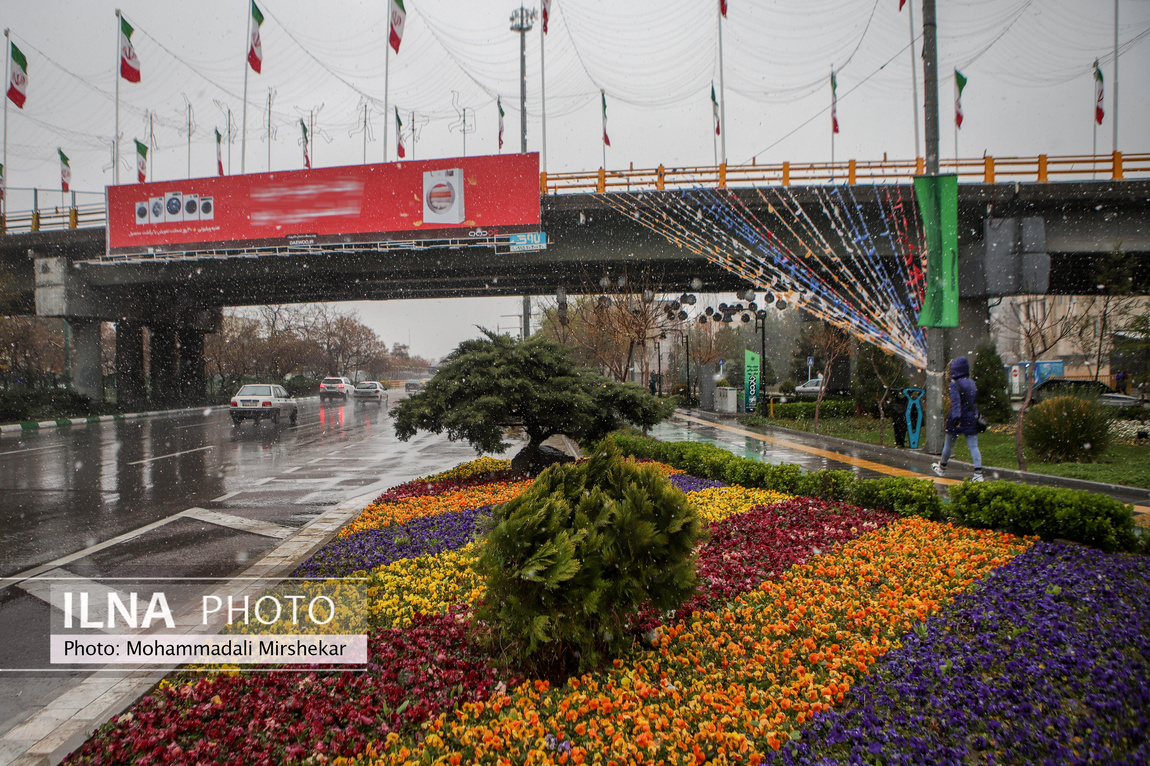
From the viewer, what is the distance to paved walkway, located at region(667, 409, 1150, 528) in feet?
27.9

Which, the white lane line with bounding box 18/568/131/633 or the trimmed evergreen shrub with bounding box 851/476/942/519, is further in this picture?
the trimmed evergreen shrub with bounding box 851/476/942/519

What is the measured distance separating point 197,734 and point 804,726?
9.47 feet

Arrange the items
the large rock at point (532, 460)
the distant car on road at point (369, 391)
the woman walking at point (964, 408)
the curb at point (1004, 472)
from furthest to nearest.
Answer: the distant car on road at point (369, 391) → the large rock at point (532, 460) → the woman walking at point (964, 408) → the curb at point (1004, 472)

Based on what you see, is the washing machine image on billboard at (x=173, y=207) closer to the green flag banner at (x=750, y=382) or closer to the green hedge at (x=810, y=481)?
the green hedge at (x=810, y=481)

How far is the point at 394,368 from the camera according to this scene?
3782 inches

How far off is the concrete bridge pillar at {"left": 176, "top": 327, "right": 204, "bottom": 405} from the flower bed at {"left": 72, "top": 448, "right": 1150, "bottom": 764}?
39.2m

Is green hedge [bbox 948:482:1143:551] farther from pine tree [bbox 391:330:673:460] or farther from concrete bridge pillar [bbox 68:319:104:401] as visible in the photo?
concrete bridge pillar [bbox 68:319:104:401]

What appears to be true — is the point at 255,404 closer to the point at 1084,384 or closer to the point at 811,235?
the point at 811,235

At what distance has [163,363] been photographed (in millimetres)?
35344

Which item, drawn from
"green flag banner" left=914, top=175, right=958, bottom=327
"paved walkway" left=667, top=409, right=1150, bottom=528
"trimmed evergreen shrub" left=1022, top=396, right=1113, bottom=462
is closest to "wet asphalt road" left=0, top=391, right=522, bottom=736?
"paved walkway" left=667, top=409, right=1150, bottom=528

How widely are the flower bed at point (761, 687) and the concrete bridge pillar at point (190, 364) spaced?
129ft

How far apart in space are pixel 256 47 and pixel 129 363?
18.9 meters

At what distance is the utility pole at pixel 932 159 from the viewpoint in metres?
12.1

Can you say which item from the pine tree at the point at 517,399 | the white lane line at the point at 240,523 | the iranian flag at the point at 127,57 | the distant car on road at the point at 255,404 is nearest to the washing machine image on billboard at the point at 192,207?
the iranian flag at the point at 127,57
